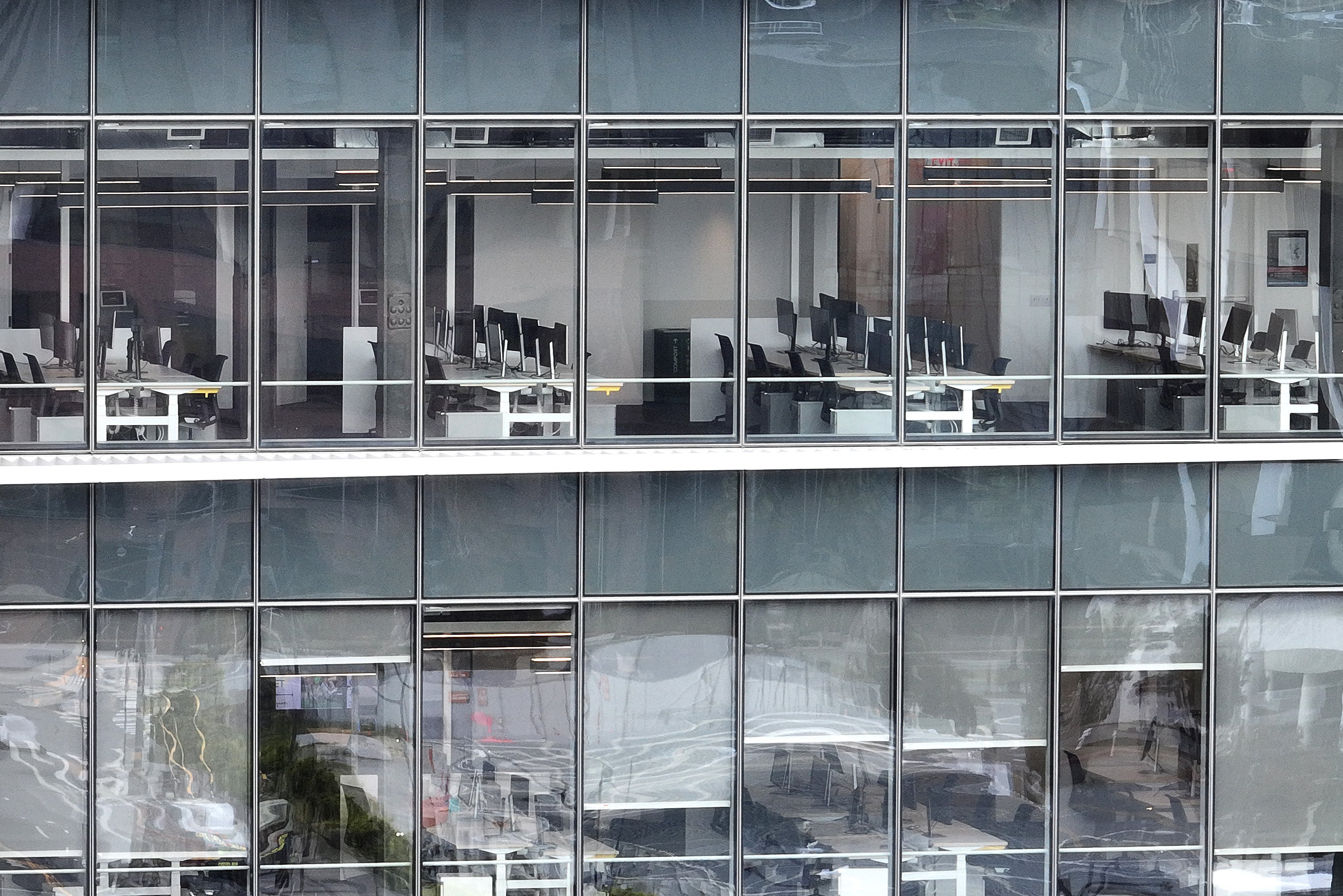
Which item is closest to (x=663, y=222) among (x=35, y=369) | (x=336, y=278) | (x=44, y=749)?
(x=336, y=278)

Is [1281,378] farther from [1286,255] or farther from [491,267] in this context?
[491,267]

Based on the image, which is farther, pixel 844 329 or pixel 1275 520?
pixel 1275 520

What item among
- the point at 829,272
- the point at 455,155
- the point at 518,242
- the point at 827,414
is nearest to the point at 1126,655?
the point at 827,414

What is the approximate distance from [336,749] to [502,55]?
6175 millimetres

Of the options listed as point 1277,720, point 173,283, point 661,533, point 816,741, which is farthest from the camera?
point 1277,720

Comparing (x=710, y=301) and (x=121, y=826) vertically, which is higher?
(x=710, y=301)

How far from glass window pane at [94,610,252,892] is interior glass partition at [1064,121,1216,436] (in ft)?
25.4

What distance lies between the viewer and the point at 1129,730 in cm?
1273

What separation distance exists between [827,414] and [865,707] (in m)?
2.63

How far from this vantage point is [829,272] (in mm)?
12539

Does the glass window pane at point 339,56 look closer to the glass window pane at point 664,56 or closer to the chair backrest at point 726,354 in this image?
the glass window pane at point 664,56

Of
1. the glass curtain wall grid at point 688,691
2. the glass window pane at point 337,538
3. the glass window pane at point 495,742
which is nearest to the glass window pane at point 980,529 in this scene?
the glass curtain wall grid at point 688,691

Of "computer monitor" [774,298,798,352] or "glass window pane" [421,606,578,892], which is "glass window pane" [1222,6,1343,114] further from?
"glass window pane" [421,606,578,892]

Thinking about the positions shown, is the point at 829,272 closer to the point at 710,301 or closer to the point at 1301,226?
the point at 710,301
